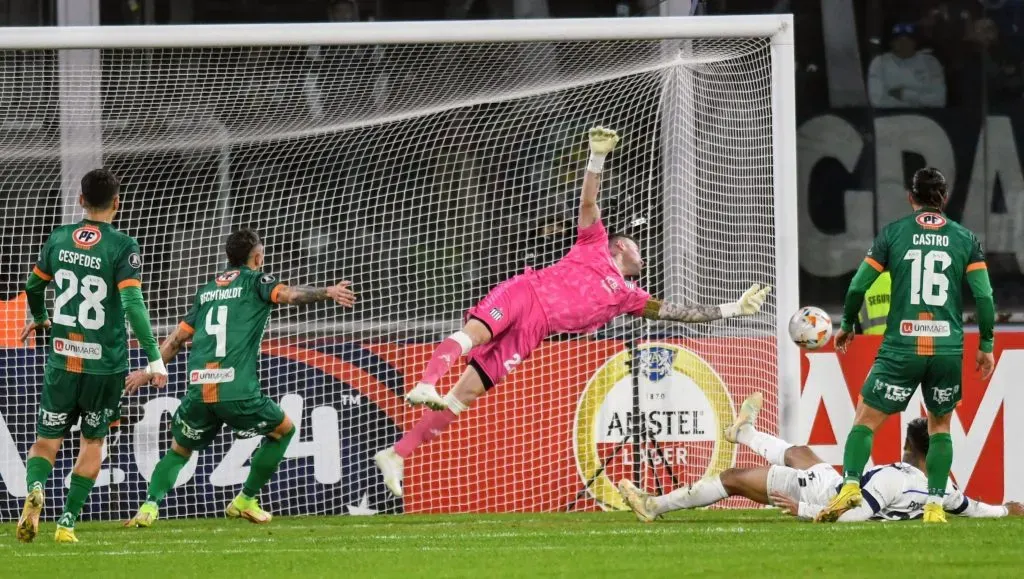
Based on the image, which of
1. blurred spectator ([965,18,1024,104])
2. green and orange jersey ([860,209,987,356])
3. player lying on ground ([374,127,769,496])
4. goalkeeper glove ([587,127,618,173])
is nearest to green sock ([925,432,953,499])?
green and orange jersey ([860,209,987,356])

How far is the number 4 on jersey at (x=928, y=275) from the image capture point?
7.87 meters

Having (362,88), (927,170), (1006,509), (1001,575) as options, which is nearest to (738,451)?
(1006,509)

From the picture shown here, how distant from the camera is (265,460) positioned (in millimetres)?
8945

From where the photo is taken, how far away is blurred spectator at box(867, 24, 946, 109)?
12.9 metres

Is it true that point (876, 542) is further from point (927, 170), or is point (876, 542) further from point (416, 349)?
point (416, 349)

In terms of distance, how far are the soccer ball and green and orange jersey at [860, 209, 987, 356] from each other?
0.51 m

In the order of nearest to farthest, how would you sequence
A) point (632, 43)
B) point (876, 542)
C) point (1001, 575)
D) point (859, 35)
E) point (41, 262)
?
point (1001, 575)
point (876, 542)
point (41, 262)
point (632, 43)
point (859, 35)

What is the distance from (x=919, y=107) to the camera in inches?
512

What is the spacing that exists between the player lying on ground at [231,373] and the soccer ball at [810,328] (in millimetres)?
2795

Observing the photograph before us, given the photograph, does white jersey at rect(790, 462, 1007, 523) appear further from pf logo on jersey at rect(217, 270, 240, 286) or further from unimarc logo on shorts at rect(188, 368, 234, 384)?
pf logo on jersey at rect(217, 270, 240, 286)

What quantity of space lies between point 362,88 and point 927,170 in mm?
3941

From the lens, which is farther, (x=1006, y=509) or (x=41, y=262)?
(x=1006, y=509)

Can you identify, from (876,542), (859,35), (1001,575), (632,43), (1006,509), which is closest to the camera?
(1001,575)

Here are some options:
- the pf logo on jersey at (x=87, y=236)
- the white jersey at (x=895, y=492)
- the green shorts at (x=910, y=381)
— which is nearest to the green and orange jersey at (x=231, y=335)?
the pf logo on jersey at (x=87, y=236)
